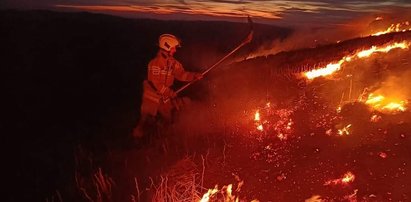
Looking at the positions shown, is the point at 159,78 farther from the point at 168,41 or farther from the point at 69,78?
the point at 69,78

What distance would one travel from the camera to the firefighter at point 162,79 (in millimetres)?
6082

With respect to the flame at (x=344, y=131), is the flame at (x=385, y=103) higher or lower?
higher

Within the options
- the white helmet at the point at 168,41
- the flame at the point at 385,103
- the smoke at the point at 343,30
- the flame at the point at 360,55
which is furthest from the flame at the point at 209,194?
the smoke at the point at 343,30

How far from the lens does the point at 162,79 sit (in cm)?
624

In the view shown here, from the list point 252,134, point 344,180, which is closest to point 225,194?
point 344,180

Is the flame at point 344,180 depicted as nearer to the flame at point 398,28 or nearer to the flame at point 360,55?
the flame at point 360,55

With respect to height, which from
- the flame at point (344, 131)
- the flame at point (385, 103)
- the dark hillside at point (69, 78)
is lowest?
the dark hillside at point (69, 78)

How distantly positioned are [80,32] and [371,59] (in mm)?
18035

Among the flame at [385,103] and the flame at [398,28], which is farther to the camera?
the flame at [398,28]

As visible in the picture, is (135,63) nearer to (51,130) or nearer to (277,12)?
(51,130)

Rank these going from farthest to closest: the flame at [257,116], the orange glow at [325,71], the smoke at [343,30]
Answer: the smoke at [343,30], the orange glow at [325,71], the flame at [257,116]

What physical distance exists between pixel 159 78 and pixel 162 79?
0.05 metres

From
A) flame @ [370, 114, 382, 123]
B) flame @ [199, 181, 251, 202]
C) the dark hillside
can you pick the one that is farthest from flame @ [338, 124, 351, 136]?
the dark hillside

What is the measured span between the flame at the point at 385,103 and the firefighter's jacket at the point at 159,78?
295 centimetres
